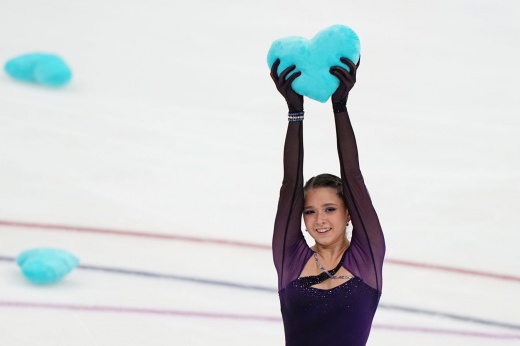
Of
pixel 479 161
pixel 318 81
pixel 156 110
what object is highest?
pixel 156 110

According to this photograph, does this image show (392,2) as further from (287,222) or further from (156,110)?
(287,222)

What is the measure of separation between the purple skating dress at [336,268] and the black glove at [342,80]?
0.09 feet

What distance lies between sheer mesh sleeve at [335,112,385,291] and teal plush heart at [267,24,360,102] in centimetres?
8

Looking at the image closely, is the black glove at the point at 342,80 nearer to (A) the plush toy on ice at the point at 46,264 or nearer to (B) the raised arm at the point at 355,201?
(B) the raised arm at the point at 355,201

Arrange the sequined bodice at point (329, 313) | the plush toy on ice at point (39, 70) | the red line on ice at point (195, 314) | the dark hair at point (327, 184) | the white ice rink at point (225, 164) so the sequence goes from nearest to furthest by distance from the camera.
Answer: the sequined bodice at point (329, 313) < the dark hair at point (327, 184) < the red line on ice at point (195, 314) < the white ice rink at point (225, 164) < the plush toy on ice at point (39, 70)

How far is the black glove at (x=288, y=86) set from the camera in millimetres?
2295

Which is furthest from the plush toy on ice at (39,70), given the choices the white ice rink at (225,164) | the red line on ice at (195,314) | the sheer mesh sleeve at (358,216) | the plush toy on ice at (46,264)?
the sheer mesh sleeve at (358,216)

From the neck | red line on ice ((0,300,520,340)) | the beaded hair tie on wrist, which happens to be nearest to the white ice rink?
red line on ice ((0,300,520,340))

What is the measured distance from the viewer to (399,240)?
398cm

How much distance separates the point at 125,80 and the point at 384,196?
5.35 ft

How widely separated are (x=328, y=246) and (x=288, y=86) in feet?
1.37

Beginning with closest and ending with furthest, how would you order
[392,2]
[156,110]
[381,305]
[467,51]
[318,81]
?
[318,81] → [381,305] → [156,110] → [467,51] → [392,2]

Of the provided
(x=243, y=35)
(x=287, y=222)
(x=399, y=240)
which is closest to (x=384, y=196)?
(x=399, y=240)

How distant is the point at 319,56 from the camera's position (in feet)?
7.52
